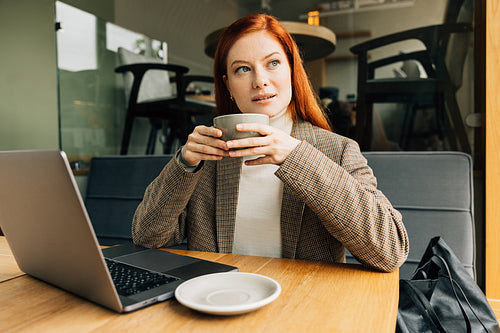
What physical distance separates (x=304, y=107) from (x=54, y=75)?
6.85ft

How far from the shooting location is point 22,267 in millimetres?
635

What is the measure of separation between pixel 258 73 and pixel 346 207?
42 cm

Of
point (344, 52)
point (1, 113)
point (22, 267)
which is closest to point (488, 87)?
point (344, 52)

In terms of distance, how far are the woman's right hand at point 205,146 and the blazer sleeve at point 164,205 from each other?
0.22 feet

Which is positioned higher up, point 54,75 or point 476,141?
point 54,75

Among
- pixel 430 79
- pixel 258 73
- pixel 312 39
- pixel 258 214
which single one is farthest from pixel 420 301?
pixel 312 39

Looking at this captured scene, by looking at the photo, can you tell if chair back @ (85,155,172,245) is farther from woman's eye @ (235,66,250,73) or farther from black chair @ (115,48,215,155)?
woman's eye @ (235,66,250,73)

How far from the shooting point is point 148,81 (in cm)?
254

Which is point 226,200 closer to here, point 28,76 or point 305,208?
point 305,208

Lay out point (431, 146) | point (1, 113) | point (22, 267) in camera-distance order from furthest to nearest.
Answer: point (1, 113)
point (431, 146)
point (22, 267)

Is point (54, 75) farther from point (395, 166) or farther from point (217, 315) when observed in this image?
point (217, 315)

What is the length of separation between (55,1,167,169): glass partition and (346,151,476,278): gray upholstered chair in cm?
183

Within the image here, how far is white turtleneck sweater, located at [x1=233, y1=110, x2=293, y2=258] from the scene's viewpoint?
937 mm

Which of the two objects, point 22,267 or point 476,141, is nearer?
point 22,267
